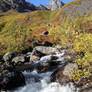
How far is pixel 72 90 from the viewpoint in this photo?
1634 centimetres

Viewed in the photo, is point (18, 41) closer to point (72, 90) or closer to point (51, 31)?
point (51, 31)

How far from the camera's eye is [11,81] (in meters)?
19.3

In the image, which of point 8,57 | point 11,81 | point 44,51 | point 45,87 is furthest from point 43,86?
point 44,51

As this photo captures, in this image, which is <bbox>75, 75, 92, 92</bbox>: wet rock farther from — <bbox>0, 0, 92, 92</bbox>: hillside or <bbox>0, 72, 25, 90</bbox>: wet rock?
<bbox>0, 72, 25, 90</bbox>: wet rock

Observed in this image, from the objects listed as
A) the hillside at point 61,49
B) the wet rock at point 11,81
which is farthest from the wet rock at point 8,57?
the wet rock at point 11,81

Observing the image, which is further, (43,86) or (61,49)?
(61,49)

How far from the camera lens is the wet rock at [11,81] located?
18609 mm

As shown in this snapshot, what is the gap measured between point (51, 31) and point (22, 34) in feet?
60.6

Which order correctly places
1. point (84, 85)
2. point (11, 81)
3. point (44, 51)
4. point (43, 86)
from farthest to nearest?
point (44, 51)
point (11, 81)
point (43, 86)
point (84, 85)

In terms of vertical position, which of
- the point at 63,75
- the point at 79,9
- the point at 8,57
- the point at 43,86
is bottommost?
the point at 43,86

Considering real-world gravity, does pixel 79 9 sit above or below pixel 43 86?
above

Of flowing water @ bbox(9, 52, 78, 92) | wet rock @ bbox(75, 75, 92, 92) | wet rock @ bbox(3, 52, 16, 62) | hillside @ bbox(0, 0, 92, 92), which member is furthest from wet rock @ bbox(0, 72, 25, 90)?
wet rock @ bbox(3, 52, 16, 62)

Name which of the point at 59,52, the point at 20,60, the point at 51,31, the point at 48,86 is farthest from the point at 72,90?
the point at 59,52

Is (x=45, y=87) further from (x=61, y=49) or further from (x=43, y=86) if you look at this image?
(x=61, y=49)
